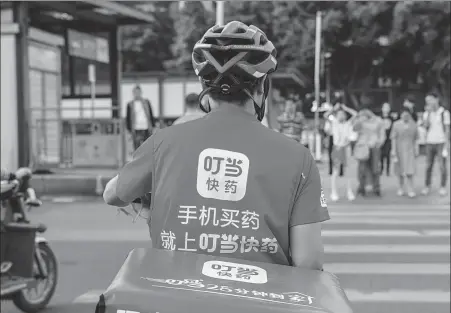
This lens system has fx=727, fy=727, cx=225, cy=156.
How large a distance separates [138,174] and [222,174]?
26 centimetres

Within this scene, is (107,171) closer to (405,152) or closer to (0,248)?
(405,152)

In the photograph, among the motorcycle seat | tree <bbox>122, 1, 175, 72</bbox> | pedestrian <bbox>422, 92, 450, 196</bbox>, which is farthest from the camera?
tree <bbox>122, 1, 175, 72</bbox>

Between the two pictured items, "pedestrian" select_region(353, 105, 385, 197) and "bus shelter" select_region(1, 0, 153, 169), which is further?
"bus shelter" select_region(1, 0, 153, 169)

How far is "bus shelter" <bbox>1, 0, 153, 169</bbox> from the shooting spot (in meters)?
13.8

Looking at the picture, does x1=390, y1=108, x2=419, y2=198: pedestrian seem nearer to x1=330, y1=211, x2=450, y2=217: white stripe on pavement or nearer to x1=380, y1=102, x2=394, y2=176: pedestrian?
x1=380, y1=102, x2=394, y2=176: pedestrian

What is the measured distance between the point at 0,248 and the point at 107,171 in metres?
9.21

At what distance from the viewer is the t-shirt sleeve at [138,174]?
6.50 feet

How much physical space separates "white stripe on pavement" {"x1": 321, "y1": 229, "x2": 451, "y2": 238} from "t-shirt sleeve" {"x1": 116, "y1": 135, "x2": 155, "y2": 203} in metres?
7.07

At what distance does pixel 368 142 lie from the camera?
41.8ft

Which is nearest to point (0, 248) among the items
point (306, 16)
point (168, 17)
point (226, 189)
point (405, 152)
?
point (226, 189)

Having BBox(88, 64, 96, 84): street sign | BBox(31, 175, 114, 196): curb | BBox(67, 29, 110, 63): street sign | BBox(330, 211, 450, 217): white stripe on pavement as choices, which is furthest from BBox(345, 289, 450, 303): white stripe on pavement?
BBox(67, 29, 110, 63): street sign

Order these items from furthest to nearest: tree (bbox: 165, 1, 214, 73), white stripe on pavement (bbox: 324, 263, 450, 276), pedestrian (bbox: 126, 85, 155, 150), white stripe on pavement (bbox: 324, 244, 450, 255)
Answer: tree (bbox: 165, 1, 214, 73) < pedestrian (bbox: 126, 85, 155, 150) < white stripe on pavement (bbox: 324, 244, 450, 255) < white stripe on pavement (bbox: 324, 263, 450, 276)

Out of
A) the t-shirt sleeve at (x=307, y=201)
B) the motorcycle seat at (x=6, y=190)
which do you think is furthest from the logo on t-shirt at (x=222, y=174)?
the motorcycle seat at (x=6, y=190)

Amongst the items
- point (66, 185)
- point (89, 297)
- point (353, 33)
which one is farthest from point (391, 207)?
point (353, 33)
